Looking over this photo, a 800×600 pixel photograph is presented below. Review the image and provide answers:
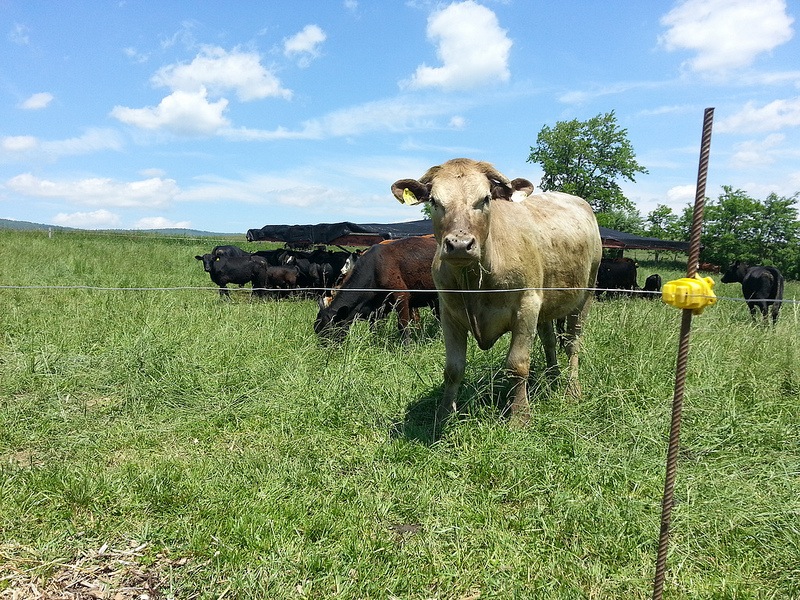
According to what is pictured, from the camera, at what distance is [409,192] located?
4.02m

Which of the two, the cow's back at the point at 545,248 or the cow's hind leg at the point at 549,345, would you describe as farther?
the cow's hind leg at the point at 549,345

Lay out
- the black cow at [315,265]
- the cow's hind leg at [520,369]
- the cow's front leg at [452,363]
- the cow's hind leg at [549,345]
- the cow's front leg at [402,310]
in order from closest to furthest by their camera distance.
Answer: the cow's hind leg at [520,369] → the cow's front leg at [452,363] → the cow's hind leg at [549,345] → the cow's front leg at [402,310] → the black cow at [315,265]

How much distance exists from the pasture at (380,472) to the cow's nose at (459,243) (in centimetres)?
145

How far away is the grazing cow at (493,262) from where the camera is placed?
3.65 metres

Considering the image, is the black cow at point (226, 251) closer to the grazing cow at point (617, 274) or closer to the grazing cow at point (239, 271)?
the grazing cow at point (239, 271)

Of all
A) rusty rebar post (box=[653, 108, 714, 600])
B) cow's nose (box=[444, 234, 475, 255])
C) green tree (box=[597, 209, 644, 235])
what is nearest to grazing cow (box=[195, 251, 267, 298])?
cow's nose (box=[444, 234, 475, 255])

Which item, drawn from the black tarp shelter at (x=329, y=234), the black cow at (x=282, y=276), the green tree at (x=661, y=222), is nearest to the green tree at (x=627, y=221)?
the green tree at (x=661, y=222)

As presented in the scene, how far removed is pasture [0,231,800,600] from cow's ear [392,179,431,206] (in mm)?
1707

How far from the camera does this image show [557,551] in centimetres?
272

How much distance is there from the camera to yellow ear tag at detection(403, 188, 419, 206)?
401 cm

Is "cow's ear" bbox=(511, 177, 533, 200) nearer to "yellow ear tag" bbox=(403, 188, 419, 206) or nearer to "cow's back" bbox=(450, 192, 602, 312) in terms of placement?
"cow's back" bbox=(450, 192, 602, 312)

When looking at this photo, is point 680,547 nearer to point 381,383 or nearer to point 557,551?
point 557,551

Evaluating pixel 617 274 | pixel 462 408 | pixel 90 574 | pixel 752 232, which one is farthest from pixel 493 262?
pixel 752 232

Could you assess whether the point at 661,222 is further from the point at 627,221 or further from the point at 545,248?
the point at 545,248
